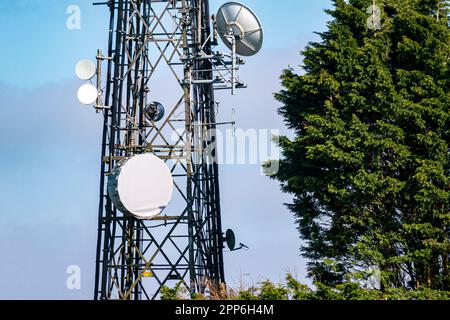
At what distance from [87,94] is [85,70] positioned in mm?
678

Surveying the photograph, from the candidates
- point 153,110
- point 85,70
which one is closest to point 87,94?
point 85,70

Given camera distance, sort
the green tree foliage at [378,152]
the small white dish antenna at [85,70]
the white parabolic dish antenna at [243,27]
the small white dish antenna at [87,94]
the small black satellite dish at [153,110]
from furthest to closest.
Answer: the small black satellite dish at [153,110], the small white dish antenna at [85,70], the small white dish antenna at [87,94], the white parabolic dish antenna at [243,27], the green tree foliage at [378,152]

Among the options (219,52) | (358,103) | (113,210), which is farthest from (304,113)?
(113,210)

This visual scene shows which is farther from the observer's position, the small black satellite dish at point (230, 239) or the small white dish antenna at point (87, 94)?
the small black satellite dish at point (230, 239)

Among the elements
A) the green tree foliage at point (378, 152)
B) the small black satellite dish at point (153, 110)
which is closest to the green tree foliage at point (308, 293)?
the green tree foliage at point (378, 152)

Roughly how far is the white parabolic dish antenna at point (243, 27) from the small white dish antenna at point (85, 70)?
343 centimetres

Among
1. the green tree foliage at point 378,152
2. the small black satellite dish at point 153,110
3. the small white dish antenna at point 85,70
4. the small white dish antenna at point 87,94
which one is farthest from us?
the small black satellite dish at point 153,110

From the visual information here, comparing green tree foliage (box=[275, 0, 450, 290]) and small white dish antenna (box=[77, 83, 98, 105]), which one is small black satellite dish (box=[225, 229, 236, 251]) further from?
small white dish antenna (box=[77, 83, 98, 105])

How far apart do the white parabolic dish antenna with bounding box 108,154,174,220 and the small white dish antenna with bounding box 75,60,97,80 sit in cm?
279

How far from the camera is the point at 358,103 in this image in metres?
19.9

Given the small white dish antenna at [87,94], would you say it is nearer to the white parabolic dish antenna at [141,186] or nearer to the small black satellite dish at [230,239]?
the white parabolic dish antenna at [141,186]

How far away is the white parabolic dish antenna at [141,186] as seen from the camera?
18391 millimetres
